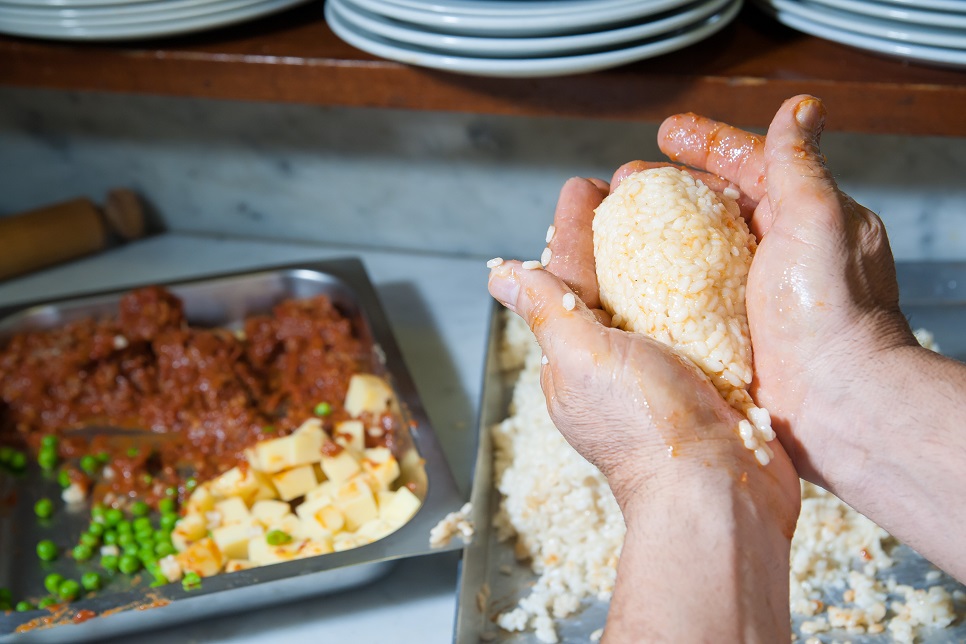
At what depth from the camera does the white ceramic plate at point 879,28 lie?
139 centimetres

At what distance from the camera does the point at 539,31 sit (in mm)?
1449

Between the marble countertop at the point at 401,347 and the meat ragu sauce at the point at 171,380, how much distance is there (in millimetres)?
177

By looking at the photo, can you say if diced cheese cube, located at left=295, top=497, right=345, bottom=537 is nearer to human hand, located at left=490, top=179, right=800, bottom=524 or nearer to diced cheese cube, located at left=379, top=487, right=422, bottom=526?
diced cheese cube, located at left=379, top=487, right=422, bottom=526

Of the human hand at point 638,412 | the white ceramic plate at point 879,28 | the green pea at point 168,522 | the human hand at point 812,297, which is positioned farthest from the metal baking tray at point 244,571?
the white ceramic plate at point 879,28

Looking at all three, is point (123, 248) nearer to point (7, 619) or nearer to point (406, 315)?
point (406, 315)

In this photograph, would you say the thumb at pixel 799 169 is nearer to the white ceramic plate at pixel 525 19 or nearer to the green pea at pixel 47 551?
→ the white ceramic plate at pixel 525 19

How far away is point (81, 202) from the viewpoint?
2.46 metres

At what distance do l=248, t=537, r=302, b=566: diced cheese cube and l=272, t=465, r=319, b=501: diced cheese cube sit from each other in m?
0.13

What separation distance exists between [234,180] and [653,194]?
5.21 feet

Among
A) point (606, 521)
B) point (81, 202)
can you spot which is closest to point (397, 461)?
point (606, 521)

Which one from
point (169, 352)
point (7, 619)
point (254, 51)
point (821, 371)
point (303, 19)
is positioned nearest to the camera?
point (821, 371)

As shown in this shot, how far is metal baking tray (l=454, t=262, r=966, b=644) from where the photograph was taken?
1390mm

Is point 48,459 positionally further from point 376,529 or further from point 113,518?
point 376,529

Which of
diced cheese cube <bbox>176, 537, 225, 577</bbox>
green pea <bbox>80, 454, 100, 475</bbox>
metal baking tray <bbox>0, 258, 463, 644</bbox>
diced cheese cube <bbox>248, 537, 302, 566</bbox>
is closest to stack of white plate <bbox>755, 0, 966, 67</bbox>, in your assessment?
metal baking tray <bbox>0, 258, 463, 644</bbox>
